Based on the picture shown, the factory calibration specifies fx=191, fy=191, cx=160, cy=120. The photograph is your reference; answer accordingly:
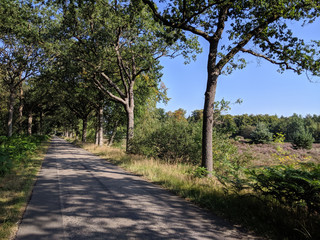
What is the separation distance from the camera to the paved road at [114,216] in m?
3.46

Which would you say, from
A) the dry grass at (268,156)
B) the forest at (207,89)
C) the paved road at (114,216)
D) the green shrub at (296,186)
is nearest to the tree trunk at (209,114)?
the forest at (207,89)

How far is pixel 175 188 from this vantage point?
20.9ft

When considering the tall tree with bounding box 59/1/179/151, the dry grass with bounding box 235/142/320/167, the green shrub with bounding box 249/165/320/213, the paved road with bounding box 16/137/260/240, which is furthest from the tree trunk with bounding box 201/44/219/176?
the tall tree with bounding box 59/1/179/151

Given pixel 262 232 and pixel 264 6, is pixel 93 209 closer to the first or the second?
pixel 262 232

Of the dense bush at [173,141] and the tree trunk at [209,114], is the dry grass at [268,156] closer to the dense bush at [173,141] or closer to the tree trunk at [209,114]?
the dense bush at [173,141]

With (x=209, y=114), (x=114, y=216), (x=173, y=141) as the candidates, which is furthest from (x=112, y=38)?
(x=114, y=216)

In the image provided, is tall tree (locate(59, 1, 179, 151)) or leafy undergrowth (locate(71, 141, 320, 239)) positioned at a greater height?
tall tree (locate(59, 1, 179, 151))

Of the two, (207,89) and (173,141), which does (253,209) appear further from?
(173,141)

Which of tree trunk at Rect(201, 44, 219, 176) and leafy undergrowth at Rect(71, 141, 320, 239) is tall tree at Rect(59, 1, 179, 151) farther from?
leafy undergrowth at Rect(71, 141, 320, 239)

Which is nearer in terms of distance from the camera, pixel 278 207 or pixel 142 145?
pixel 278 207

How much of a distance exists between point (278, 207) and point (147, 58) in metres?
13.6

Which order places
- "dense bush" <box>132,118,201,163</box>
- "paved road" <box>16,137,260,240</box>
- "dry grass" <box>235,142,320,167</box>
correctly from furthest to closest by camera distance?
"dense bush" <box>132,118,201,163</box> → "dry grass" <box>235,142,320,167</box> → "paved road" <box>16,137,260,240</box>

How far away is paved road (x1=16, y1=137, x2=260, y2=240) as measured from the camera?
11.3 feet

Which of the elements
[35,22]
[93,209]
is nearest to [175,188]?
[93,209]
